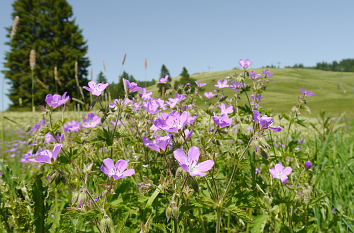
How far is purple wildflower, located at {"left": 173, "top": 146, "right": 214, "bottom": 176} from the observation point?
112cm

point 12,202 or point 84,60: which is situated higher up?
point 84,60

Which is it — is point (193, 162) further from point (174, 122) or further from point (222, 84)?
point (222, 84)

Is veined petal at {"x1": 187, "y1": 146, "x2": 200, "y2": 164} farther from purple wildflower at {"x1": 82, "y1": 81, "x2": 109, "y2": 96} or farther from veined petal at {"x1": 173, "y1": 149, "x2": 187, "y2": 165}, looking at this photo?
purple wildflower at {"x1": 82, "y1": 81, "x2": 109, "y2": 96}

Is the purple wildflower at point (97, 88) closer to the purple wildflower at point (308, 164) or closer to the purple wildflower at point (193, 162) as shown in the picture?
the purple wildflower at point (193, 162)

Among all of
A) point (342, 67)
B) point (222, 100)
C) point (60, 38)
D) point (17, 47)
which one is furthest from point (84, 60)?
point (342, 67)

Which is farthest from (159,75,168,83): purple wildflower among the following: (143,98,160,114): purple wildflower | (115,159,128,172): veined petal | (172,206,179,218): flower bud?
(172,206,179,218): flower bud

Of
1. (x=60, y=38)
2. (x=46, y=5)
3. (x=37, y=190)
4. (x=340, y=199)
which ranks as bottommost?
(x=340, y=199)

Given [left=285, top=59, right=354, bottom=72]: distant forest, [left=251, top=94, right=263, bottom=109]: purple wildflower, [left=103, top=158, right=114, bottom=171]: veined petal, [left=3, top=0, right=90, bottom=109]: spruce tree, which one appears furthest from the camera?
[left=285, top=59, right=354, bottom=72]: distant forest

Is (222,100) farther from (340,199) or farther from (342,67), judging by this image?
(342,67)

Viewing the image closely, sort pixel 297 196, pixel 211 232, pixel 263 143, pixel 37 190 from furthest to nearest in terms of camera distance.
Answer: pixel 211 232 < pixel 297 196 < pixel 37 190 < pixel 263 143

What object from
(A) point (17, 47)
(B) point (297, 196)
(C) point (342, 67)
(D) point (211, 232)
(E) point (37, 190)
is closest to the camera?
(E) point (37, 190)

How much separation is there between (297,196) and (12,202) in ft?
6.49

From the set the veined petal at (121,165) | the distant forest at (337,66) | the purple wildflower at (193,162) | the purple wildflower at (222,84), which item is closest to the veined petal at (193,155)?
the purple wildflower at (193,162)

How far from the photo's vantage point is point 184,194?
1.34 m
